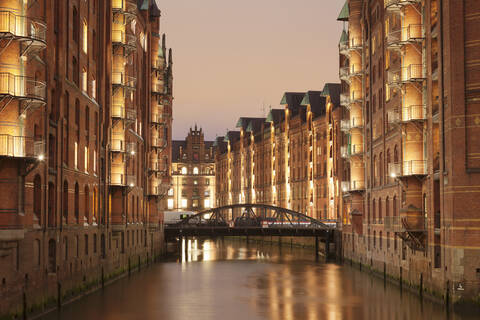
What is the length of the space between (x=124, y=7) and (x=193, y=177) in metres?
120

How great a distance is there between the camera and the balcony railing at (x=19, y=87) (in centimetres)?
2644

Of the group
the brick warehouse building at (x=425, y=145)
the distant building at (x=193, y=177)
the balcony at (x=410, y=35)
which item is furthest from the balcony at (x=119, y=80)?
the distant building at (x=193, y=177)

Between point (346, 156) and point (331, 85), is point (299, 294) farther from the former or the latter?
point (331, 85)

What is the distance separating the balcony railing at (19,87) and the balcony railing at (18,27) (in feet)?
5.35

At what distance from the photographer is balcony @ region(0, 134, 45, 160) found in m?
26.4

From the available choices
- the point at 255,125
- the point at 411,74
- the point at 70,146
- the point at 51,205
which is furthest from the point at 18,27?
the point at 255,125

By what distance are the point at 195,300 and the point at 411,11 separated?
2127cm

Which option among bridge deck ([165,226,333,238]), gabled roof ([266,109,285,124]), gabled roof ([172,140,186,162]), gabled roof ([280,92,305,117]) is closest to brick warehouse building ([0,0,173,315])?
bridge deck ([165,226,333,238])

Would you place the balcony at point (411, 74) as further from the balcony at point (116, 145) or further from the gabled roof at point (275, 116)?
the gabled roof at point (275, 116)

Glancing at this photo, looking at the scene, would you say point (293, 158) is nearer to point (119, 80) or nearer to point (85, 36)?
point (119, 80)

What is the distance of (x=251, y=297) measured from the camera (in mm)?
42500

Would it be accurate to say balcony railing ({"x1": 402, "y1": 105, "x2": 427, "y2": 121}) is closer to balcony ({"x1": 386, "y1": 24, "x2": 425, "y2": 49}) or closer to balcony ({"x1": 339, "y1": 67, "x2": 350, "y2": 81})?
balcony ({"x1": 386, "y1": 24, "x2": 425, "y2": 49})

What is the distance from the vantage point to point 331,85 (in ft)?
293

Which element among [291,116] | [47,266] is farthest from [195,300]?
[291,116]
